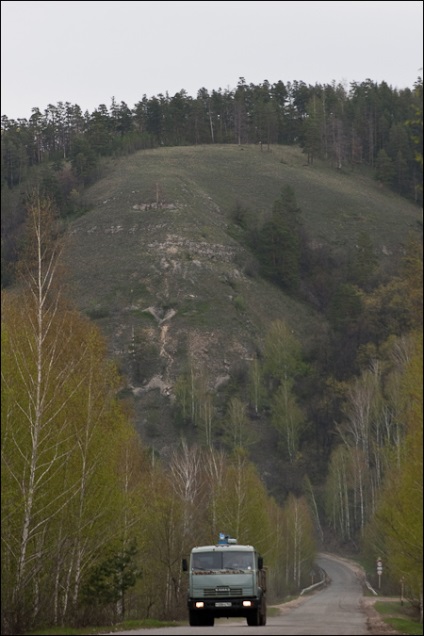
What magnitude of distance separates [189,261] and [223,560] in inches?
4295

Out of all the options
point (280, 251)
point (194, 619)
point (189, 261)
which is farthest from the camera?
point (280, 251)

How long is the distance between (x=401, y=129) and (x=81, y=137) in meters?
59.2

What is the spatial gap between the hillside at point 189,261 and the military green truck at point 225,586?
81.0 m

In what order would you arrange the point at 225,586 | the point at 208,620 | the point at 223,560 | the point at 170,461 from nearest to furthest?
the point at 225,586
the point at 223,560
the point at 208,620
the point at 170,461

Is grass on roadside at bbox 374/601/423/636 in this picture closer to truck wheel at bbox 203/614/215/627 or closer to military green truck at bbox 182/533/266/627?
military green truck at bbox 182/533/266/627

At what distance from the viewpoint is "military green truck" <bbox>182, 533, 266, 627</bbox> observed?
3225 centimetres

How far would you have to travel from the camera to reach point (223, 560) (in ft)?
108

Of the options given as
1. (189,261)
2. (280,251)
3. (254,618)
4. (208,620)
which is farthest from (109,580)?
(280,251)

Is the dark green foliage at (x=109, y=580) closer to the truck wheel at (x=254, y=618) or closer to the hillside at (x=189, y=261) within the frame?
the truck wheel at (x=254, y=618)

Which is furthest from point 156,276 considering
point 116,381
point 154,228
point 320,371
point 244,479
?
point 116,381

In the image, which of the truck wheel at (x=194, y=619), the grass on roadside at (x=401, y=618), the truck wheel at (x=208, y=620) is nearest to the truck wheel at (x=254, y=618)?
the truck wheel at (x=208, y=620)

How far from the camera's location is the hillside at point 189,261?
125 meters

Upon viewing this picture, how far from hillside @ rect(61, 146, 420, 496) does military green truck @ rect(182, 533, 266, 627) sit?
8101 centimetres

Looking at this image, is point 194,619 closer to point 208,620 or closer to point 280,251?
point 208,620
